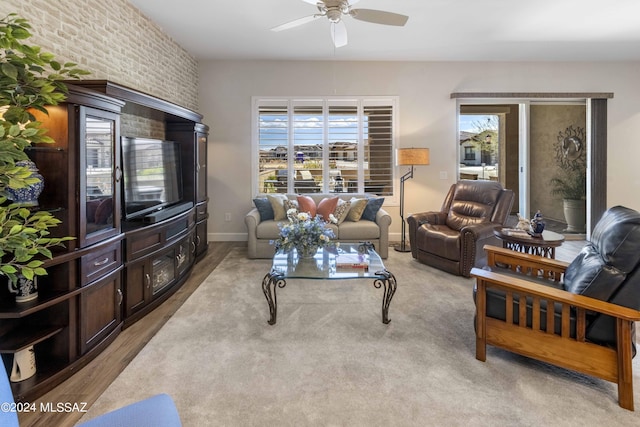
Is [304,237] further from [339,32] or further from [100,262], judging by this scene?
[339,32]

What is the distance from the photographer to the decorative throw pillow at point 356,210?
4914mm

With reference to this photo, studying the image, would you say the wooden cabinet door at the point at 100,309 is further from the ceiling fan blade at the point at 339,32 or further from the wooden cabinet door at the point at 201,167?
the ceiling fan blade at the point at 339,32

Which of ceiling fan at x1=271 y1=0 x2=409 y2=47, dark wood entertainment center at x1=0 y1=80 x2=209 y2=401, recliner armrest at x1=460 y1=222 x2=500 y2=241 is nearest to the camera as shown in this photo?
dark wood entertainment center at x1=0 y1=80 x2=209 y2=401

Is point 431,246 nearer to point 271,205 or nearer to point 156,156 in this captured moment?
point 271,205

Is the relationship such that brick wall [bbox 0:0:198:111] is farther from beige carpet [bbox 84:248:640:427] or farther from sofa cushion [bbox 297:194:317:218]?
beige carpet [bbox 84:248:640:427]

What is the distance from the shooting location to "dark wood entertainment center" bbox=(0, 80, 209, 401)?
6.63 feet

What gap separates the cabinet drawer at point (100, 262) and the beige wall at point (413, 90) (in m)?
3.20

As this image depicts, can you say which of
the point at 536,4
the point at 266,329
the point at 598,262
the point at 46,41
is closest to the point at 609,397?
the point at 598,262

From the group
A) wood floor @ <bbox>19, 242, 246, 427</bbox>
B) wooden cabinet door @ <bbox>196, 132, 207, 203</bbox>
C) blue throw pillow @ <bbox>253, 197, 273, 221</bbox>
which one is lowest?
wood floor @ <bbox>19, 242, 246, 427</bbox>

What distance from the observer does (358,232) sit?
4707mm

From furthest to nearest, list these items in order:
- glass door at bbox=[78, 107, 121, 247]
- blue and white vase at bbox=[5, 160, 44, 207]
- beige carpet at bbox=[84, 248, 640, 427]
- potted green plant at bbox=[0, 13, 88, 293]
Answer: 1. glass door at bbox=[78, 107, 121, 247]
2. blue and white vase at bbox=[5, 160, 44, 207]
3. beige carpet at bbox=[84, 248, 640, 427]
4. potted green plant at bbox=[0, 13, 88, 293]

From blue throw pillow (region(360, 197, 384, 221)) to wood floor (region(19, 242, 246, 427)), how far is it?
2644 mm

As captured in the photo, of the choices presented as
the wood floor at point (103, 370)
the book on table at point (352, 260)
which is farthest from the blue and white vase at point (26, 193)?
the book on table at point (352, 260)

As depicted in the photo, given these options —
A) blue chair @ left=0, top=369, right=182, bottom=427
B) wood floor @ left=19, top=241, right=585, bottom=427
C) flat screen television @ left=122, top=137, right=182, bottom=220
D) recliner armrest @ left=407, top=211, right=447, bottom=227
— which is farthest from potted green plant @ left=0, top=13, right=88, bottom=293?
recliner armrest @ left=407, top=211, right=447, bottom=227
